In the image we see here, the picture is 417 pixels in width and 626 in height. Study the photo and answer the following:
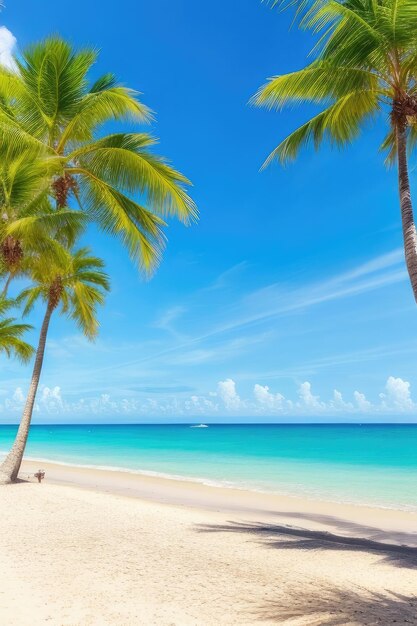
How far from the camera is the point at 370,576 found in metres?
5.69


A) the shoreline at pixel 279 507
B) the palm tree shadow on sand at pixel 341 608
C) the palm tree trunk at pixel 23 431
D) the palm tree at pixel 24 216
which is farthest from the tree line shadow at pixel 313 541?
the palm tree at pixel 24 216

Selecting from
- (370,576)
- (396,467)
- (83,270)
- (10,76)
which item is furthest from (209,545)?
(396,467)

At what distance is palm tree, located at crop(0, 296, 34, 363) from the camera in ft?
Result: 46.2

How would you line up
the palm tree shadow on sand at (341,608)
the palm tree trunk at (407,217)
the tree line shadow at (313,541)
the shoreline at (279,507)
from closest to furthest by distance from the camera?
the palm tree shadow on sand at (341,608), the palm tree trunk at (407,217), the tree line shadow at (313,541), the shoreline at (279,507)

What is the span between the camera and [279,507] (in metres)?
12.7

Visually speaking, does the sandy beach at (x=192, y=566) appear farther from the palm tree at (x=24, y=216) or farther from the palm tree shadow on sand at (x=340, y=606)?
the palm tree at (x=24, y=216)

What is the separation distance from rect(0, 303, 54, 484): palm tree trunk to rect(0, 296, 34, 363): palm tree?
4.96 ft

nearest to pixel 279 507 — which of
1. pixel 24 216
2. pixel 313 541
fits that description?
pixel 313 541

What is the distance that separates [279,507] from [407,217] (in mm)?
8729

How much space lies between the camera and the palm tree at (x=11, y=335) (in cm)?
1407

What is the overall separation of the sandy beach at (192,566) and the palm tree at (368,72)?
3.71 meters

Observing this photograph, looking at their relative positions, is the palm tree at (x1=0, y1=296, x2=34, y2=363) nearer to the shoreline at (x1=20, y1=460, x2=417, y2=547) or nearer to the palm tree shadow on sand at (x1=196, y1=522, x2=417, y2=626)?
the shoreline at (x1=20, y1=460, x2=417, y2=547)

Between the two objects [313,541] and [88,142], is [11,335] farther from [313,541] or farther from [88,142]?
[313,541]

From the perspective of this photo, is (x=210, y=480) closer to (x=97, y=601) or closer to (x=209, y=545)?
(x=209, y=545)
